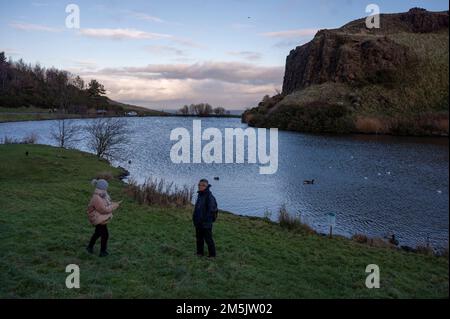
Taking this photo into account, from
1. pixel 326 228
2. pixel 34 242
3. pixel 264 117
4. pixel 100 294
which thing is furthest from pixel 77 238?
pixel 264 117

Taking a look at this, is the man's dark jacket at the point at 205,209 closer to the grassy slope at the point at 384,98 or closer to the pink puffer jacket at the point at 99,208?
the pink puffer jacket at the point at 99,208

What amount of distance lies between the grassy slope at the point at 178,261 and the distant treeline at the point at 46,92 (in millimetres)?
111750

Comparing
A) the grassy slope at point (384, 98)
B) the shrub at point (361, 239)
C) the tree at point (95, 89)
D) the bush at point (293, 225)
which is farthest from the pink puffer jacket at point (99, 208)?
the tree at point (95, 89)

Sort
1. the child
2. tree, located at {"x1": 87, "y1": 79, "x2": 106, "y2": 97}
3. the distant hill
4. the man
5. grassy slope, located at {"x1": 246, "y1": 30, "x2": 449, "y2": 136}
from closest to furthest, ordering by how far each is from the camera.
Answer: the child < the man < grassy slope, located at {"x1": 246, "y1": 30, "x2": 449, "y2": 136} < the distant hill < tree, located at {"x1": 87, "y1": 79, "x2": 106, "y2": 97}

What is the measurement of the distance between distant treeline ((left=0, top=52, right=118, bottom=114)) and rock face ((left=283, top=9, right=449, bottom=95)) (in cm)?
7209

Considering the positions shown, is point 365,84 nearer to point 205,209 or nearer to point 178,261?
point 205,209

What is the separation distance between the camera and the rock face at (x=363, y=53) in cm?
7668

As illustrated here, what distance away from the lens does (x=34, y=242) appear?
1198 cm

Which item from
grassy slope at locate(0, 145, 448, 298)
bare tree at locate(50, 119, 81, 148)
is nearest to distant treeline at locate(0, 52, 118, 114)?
bare tree at locate(50, 119, 81, 148)

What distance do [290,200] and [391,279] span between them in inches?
619

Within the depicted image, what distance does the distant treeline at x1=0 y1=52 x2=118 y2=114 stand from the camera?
449 ft

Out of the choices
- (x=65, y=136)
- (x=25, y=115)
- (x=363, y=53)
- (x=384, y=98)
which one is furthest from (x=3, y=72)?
(x=384, y=98)

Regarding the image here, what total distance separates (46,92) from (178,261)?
6390 inches

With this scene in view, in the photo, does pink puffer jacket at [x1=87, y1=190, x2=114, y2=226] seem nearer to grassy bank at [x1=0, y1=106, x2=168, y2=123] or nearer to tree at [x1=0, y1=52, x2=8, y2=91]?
grassy bank at [x1=0, y1=106, x2=168, y2=123]
